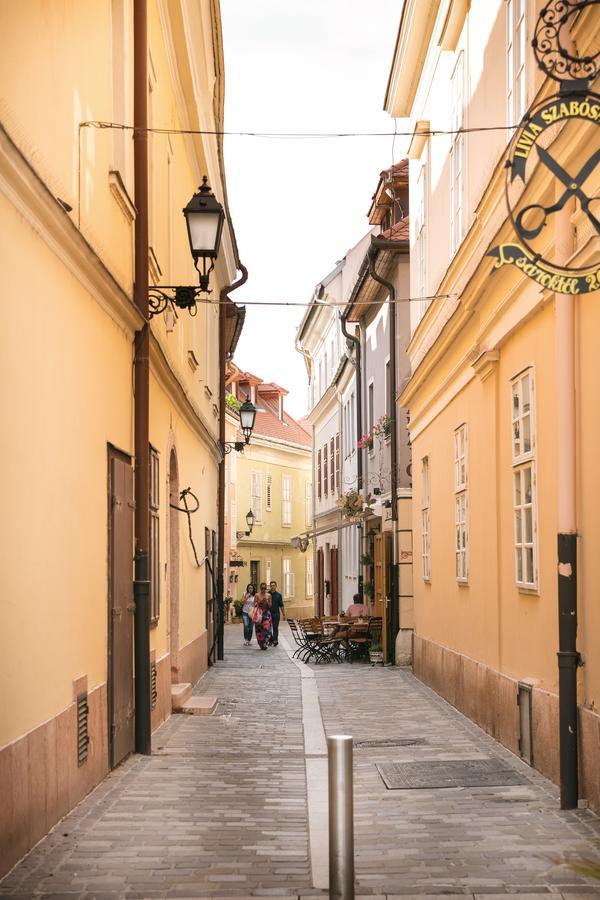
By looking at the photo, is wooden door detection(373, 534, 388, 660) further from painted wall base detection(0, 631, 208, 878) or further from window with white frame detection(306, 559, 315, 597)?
window with white frame detection(306, 559, 315, 597)

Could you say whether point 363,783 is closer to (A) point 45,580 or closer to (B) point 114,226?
(A) point 45,580

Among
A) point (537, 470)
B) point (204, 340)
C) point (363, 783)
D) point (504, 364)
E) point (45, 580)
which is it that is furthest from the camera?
point (204, 340)

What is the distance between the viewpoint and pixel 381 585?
75.7 feet

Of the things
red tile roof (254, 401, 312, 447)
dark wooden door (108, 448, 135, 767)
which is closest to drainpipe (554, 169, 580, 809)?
dark wooden door (108, 448, 135, 767)

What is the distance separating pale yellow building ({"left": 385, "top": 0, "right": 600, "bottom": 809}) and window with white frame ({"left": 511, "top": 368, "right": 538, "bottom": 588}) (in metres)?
0.03

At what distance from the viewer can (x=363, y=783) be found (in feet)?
29.2

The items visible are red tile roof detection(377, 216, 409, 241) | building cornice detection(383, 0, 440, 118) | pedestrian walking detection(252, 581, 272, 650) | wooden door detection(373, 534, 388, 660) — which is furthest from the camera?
pedestrian walking detection(252, 581, 272, 650)

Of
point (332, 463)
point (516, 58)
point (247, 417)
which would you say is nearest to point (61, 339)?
point (516, 58)

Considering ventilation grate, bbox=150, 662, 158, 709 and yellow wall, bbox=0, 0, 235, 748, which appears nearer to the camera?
yellow wall, bbox=0, 0, 235, 748

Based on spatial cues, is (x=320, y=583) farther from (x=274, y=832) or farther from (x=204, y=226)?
(x=274, y=832)

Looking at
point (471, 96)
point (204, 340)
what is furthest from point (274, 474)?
point (471, 96)

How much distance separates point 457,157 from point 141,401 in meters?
5.73

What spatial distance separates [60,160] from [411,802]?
4.85 meters

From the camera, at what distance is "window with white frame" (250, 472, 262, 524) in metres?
53.3
